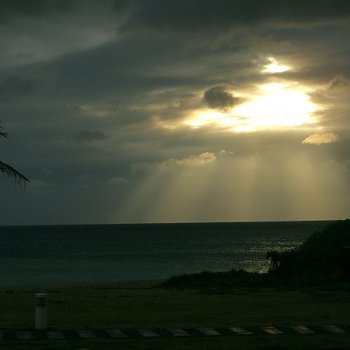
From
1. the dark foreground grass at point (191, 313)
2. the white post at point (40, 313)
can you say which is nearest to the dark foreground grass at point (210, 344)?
Answer: the dark foreground grass at point (191, 313)

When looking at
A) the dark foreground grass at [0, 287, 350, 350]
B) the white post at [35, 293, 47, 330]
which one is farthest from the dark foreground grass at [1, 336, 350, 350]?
the white post at [35, 293, 47, 330]

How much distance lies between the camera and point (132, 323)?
637 inches

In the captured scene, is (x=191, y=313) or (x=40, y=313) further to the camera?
(x=191, y=313)

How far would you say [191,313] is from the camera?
18.0 meters

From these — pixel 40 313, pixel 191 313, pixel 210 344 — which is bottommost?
pixel 210 344

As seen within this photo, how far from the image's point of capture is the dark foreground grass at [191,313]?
1309 centimetres

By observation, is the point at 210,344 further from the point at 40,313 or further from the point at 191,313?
the point at 191,313

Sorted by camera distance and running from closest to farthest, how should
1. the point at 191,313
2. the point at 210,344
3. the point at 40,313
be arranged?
the point at 210,344 → the point at 40,313 → the point at 191,313

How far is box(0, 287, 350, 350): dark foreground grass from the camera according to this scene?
43.0 feet

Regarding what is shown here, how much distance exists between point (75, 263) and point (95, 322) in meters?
69.8

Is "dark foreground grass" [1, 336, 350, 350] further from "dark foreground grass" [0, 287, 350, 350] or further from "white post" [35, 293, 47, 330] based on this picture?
"white post" [35, 293, 47, 330]

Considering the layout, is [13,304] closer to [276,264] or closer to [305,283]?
[305,283]

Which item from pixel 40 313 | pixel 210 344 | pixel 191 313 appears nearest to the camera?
pixel 210 344

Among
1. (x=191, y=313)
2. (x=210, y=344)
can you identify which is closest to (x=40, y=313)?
(x=210, y=344)
